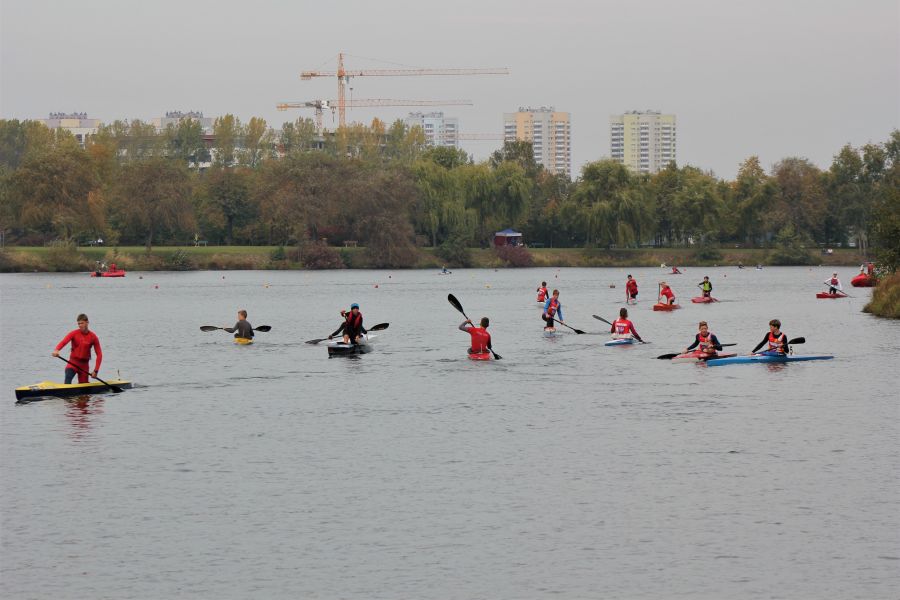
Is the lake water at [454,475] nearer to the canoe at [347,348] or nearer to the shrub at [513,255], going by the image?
the canoe at [347,348]

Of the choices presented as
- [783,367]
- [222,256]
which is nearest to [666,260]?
[222,256]

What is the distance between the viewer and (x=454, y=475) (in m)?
24.6

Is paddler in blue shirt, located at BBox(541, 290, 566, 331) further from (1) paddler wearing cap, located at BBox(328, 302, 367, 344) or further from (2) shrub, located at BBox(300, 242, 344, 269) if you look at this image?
(2) shrub, located at BBox(300, 242, 344, 269)

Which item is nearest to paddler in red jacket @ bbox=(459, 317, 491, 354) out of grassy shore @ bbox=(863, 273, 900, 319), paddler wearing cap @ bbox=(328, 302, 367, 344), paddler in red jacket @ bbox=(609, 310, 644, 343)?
paddler wearing cap @ bbox=(328, 302, 367, 344)

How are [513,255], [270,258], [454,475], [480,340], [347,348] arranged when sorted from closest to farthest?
[454,475], [480,340], [347,348], [270,258], [513,255]

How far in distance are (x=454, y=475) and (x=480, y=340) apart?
1884cm

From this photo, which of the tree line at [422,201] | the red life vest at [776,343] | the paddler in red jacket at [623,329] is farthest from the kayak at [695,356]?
the tree line at [422,201]

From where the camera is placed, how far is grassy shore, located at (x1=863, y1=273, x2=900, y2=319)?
63.9 m

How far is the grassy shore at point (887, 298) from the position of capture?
210 feet

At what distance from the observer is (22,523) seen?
20.8 metres

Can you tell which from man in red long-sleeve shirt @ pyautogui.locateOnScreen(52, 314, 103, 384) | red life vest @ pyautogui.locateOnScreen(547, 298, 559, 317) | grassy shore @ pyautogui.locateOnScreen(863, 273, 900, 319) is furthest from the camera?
grassy shore @ pyautogui.locateOnScreen(863, 273, 900, 319)

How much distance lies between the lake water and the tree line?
8703 cm

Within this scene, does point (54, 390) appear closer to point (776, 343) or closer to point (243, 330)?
point (243, 330)

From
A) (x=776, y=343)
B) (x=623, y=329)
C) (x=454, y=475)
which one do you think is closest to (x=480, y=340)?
(x=623, y=329)
